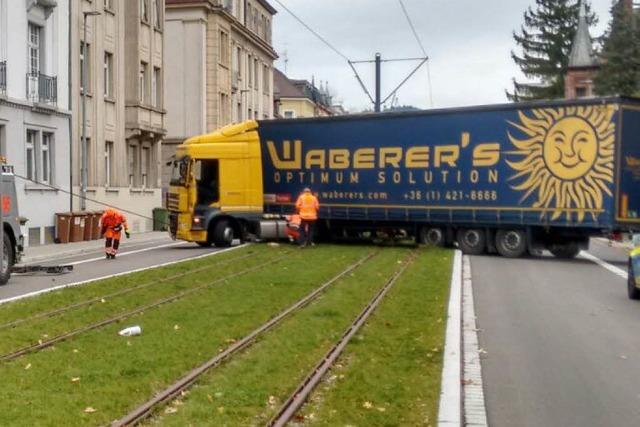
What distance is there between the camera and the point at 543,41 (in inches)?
3083

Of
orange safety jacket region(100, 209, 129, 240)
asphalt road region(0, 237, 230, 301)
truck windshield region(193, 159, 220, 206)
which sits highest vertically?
truck windshield region(193, 159, 220, 206)

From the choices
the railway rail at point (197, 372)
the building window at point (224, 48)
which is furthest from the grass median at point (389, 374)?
the building window at point (224, 48)

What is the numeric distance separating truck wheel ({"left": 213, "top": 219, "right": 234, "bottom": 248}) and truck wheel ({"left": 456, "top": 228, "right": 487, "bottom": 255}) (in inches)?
267

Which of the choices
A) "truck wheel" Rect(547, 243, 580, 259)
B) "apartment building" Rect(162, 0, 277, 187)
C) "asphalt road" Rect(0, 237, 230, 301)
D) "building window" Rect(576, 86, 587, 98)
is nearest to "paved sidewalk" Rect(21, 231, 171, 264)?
"asphalt road" Rect(0, 237, 230, 301)

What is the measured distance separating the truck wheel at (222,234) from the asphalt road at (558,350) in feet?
34.6

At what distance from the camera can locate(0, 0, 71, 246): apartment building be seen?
3045 centimetres

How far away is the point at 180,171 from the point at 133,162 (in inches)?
578

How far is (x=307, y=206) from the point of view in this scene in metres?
28.6

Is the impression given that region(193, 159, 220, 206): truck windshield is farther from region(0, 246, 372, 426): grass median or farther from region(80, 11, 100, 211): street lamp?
region(0, 246, 372, 426): grass median

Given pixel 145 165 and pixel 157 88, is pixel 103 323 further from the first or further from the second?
pixel 157 88

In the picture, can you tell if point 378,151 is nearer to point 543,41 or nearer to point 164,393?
point 164,393

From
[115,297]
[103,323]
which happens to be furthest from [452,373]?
[115,297]

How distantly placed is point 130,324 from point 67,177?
23609 mm

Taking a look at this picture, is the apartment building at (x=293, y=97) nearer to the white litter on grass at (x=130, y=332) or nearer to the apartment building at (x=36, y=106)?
the apartment building at (x=36, y=106)
